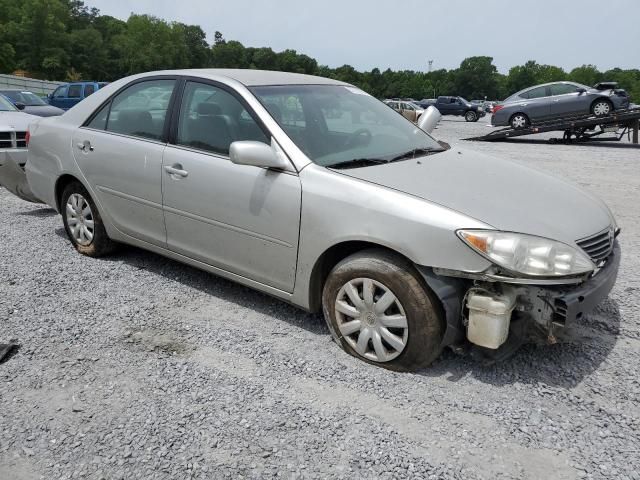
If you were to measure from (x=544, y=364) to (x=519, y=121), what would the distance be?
18762 mm

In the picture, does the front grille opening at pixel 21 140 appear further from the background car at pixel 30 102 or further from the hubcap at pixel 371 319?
the hubcap at pixel 371 319

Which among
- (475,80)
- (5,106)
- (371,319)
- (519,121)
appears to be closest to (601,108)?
(519,121)

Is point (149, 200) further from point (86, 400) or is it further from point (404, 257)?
point (404, 257)

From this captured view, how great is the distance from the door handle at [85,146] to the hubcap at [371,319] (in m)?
2.64

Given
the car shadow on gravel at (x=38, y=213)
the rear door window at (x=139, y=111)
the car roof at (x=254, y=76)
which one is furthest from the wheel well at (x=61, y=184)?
the car shadow on gravel at (x=38, y=213)

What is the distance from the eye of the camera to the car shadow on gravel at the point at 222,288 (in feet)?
12.5

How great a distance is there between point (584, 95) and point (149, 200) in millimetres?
18469

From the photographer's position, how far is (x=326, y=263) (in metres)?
3.31

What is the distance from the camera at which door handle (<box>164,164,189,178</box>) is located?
380 cm

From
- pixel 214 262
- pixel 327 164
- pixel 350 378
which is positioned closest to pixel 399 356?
pixel 350 378

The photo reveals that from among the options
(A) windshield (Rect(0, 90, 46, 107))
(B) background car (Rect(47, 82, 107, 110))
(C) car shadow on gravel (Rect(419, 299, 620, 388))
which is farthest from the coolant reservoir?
(B) background car (Rect(47, 82, 107, 110))

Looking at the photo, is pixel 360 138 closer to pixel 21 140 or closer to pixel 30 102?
pixel 21 140

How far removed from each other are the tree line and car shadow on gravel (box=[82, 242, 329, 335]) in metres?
79.4

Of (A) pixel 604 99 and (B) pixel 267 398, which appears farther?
(A) pixel 604 99
